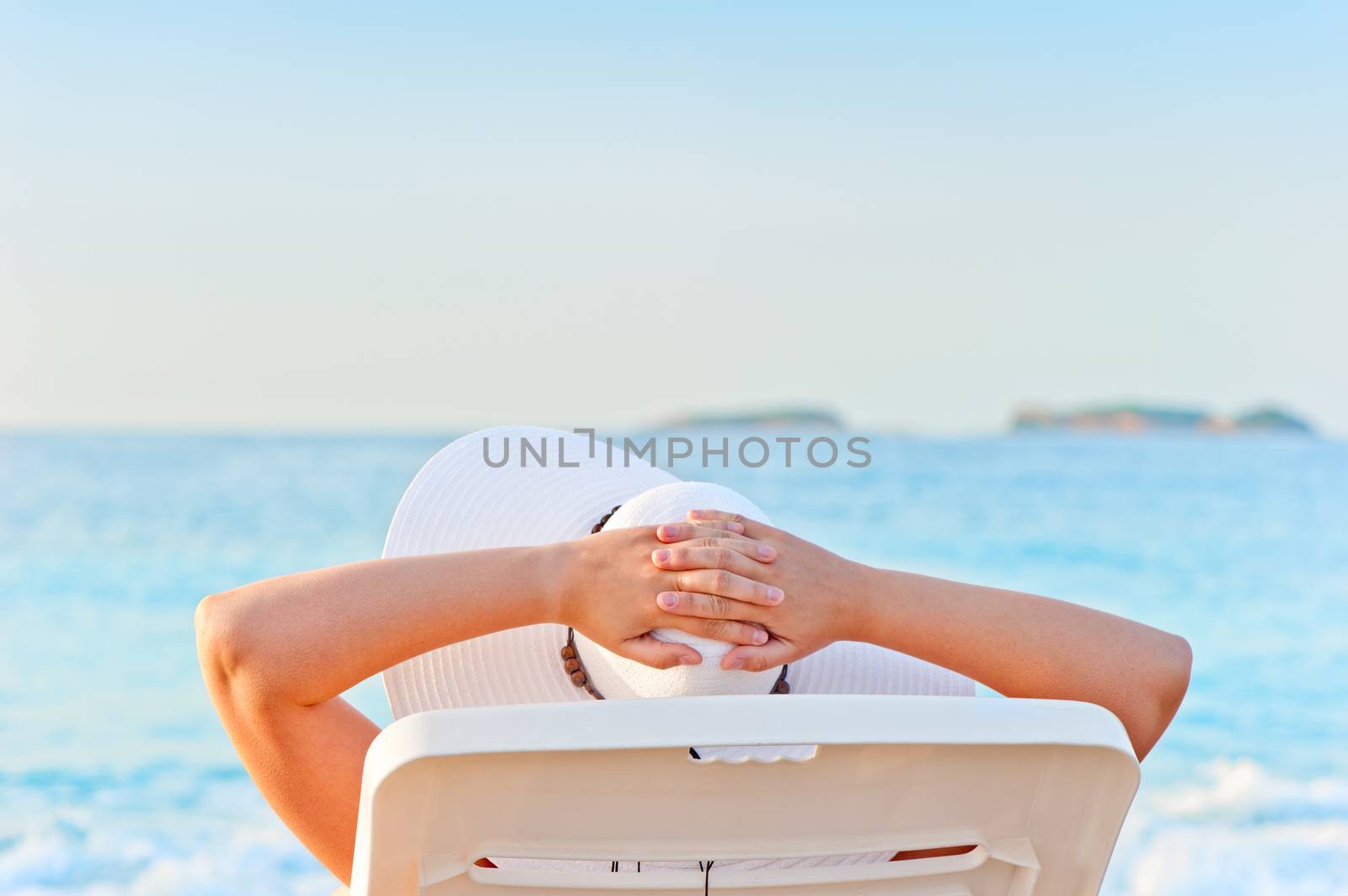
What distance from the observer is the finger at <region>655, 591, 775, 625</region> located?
3.93 feet

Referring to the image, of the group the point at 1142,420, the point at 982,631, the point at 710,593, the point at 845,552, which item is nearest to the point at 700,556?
the point at 710,593

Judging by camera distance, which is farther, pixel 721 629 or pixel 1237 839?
pixel 1237 839

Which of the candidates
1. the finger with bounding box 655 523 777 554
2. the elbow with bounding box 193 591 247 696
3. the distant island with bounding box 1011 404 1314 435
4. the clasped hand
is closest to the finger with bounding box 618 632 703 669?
the clasped hand

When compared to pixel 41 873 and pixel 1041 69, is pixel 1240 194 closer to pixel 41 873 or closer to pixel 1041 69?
pixel 1041 69

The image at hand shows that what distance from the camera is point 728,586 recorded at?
1191 millimetres

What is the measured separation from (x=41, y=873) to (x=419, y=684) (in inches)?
181

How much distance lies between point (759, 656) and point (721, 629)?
5 centimetres

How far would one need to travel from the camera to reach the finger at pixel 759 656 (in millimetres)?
1243

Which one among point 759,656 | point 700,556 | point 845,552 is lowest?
point 759,656

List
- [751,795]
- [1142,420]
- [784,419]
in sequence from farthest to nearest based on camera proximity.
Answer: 1. [1142,420]
2. [784,419]
3. [751,795]

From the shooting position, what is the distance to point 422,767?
839mm

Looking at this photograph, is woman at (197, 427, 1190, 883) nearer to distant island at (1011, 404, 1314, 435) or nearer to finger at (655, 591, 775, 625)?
finger at (655, 591, 775, 625)

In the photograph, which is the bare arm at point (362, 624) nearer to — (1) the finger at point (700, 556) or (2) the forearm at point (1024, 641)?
(1) the finger at point (700, 556)

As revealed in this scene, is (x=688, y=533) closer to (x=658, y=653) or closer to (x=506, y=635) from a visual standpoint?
(x=658, y=653)
